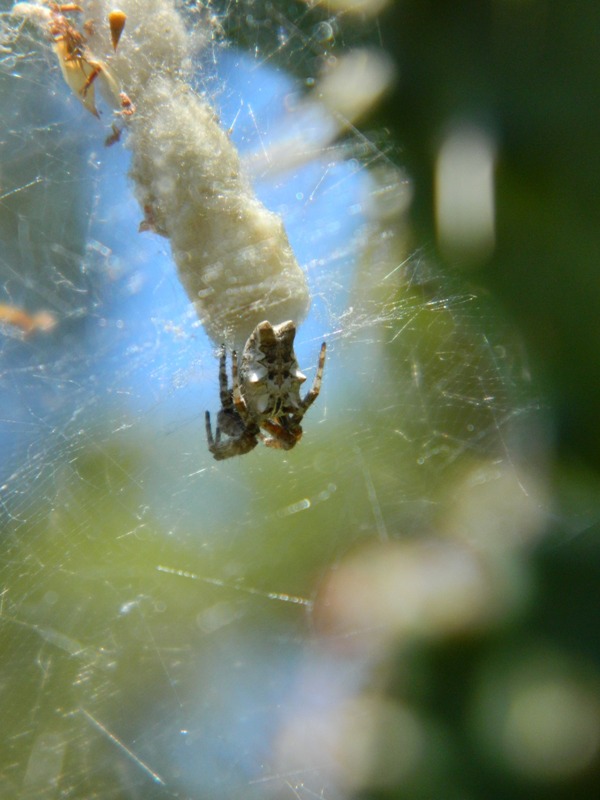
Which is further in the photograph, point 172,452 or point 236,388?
point 172,452

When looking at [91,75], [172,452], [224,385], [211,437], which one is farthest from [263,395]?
[91,75]

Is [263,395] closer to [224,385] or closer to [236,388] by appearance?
[236,388]

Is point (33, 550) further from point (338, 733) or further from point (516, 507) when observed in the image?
point (516, 507)

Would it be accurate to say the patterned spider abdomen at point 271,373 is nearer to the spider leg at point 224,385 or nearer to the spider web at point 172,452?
the spider leg at point 224,385

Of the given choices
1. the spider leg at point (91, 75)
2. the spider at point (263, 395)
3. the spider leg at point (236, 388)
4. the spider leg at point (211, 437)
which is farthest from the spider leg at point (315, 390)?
the spider leg at point (91, 75)

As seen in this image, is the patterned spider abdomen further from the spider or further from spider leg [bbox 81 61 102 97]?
spider leg [bbox 81 61 102 97]

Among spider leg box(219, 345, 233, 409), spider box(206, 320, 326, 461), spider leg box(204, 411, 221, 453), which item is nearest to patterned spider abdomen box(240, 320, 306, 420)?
spider box(206, 320, 326, 461)
